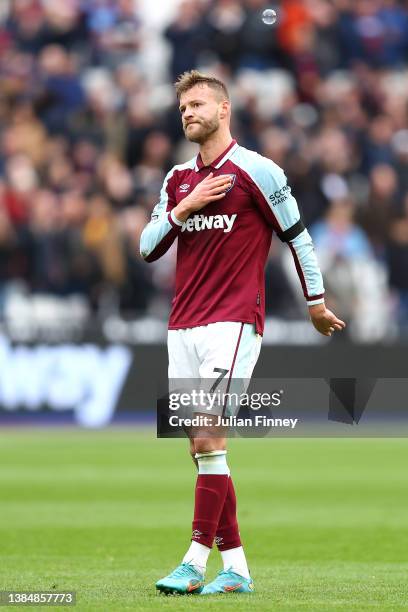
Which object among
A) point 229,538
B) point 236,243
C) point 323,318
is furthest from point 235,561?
point 236,243

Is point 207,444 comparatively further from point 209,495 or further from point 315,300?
point 315,300

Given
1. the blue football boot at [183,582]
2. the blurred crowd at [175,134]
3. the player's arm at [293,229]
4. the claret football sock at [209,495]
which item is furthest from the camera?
the blurred crowd at [175,134]

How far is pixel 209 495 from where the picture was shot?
298 inches

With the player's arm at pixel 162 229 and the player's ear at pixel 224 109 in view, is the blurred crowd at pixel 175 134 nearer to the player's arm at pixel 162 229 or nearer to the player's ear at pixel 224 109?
the player's arm at pixel 162 229

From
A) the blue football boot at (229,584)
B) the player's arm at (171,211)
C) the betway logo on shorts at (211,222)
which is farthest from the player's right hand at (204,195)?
the blue football boot at (229,584)

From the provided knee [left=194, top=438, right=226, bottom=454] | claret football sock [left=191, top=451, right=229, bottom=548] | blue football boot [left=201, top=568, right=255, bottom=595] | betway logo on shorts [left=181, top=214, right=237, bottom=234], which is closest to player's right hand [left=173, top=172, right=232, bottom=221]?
betway logo on shorts [left=181, top=214, right=237, bottom=234]

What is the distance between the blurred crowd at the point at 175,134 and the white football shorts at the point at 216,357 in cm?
1173

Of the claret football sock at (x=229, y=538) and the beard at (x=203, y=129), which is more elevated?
the beard at (x=203, y=129)

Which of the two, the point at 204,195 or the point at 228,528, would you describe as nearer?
the point at 204,195

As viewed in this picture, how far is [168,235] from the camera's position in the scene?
7.77 meters

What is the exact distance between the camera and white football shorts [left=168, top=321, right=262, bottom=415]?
7.57 m

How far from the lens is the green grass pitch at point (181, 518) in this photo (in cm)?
761

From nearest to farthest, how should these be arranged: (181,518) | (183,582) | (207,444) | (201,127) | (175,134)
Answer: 1. (183,582)
2. (207,444)
3. (201,127)
4. (181,518)
5. (175,134)

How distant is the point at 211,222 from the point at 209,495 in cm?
139
